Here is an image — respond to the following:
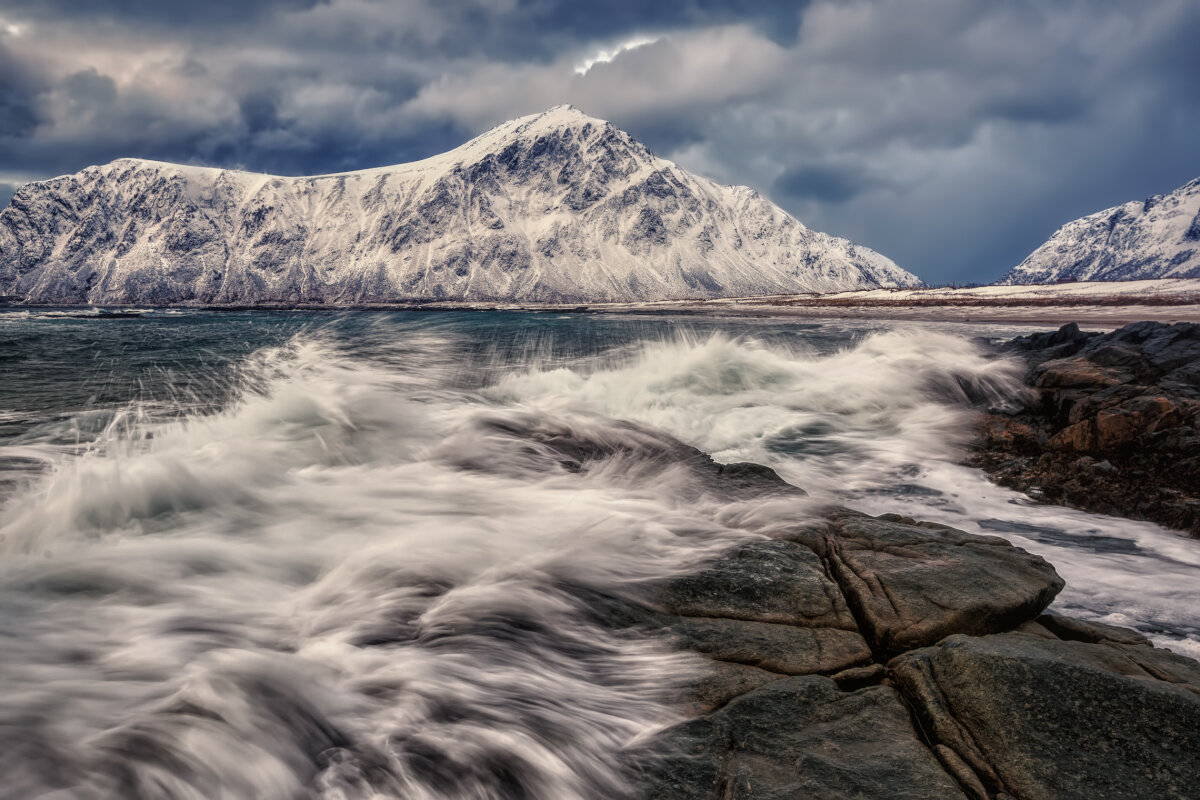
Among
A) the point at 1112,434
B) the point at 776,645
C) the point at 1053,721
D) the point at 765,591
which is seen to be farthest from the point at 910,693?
the point at 1112,434

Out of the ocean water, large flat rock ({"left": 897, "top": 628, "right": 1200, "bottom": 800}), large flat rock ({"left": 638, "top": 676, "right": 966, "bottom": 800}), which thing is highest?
large flat rock ({"left": 897, "top": 628, "right": 1200, "bottom": 800})

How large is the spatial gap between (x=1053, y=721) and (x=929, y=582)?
146cm

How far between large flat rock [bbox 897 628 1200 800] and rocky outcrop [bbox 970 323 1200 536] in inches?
254

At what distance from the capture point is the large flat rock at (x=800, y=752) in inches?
103

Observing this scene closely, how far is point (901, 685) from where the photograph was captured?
10.8 feet

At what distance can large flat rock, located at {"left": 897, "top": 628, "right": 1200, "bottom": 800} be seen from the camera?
2.61 metres

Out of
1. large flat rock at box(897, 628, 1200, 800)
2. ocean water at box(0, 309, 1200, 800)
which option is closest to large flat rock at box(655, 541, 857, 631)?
ocean water at box(0, 309, 1200, 800)

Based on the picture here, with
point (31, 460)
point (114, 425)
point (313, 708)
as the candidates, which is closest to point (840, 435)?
point (313, 708)

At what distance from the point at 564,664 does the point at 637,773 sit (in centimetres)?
109

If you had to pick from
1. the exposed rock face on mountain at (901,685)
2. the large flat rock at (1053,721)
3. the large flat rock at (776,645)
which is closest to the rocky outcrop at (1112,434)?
the exposed rock face on mountain at (901,685)

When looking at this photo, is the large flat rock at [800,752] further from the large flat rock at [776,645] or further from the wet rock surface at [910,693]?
the large flat rock at [776,645]

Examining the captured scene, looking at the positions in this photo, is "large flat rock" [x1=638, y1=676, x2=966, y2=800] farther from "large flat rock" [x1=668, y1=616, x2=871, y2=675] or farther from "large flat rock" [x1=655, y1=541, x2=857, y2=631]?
"large flat rock" [x1=655, y1=541, x2=857, y2=631]

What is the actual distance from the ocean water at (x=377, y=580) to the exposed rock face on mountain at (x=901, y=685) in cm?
31

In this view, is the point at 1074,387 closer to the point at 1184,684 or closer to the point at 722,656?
the point at 1184,684
